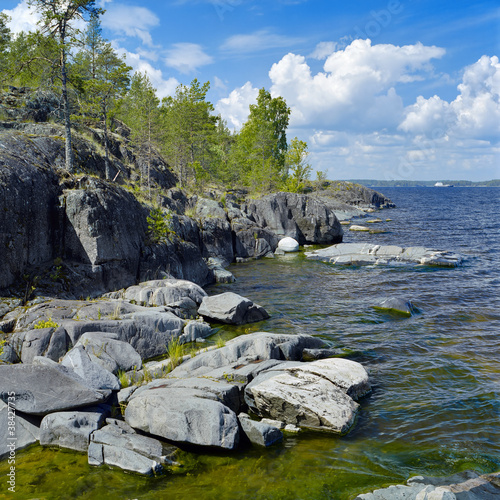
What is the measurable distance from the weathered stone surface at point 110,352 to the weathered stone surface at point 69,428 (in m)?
2.80

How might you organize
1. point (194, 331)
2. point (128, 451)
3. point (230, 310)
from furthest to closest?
point (230, 310) < point (194, 331) < point (128, 451)

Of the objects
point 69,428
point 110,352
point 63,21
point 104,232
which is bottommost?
point 69,428

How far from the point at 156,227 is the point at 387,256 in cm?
2059

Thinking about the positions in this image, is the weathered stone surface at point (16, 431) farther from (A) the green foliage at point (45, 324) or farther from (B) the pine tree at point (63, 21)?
(B) the pine tree at point (63, 21)

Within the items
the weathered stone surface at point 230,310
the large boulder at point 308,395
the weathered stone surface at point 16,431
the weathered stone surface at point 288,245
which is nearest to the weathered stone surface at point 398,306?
the weathered stone surface at point 230,310

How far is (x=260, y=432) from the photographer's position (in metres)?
9.08

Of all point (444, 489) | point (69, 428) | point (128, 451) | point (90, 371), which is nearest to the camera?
point (444, 489)

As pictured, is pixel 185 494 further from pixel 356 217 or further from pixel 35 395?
pixel 356 217

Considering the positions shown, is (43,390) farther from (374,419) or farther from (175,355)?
(374,419)

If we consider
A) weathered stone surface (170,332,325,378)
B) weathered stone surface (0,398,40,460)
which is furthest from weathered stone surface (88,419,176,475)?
weathered stone surface (170,332,325,378)

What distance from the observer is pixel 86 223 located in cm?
1903

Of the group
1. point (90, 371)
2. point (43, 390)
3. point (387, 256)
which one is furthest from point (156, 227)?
point (387, 256)

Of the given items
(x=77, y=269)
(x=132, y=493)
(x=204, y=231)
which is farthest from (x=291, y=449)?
(x=204, y=231)

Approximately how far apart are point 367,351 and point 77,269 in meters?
14.2
